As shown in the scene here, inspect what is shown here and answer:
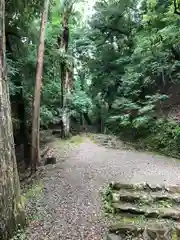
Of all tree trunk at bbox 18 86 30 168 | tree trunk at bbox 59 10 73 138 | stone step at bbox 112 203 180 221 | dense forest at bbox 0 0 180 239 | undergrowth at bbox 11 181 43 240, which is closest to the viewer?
undergrowth at bbox 11 181 43 240

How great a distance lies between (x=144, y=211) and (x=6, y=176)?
2508 mm

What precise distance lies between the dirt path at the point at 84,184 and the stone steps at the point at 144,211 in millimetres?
297

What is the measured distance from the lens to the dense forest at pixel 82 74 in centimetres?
430

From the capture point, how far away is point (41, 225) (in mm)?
4188

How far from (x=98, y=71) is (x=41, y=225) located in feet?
47.8

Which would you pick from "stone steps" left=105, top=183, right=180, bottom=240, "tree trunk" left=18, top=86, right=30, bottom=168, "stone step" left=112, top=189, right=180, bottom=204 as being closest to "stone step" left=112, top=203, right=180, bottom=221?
"stone steps" left=105, top=183, right=180, bottom=240

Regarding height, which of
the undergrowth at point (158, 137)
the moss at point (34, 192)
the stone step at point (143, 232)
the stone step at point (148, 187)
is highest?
the undergrowth at point (158, 137)

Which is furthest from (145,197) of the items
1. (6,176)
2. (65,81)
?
(65,81)

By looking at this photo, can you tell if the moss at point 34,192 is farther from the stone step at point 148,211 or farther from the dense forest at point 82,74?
the stone step at point 148,211

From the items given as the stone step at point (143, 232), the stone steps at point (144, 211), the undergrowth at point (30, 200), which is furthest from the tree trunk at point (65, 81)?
the stone step at point (143, 232)

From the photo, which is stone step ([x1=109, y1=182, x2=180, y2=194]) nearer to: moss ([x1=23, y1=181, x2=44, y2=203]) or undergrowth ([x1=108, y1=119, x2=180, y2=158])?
moss ([x1=23, y1=181, x2=44, y2=203])

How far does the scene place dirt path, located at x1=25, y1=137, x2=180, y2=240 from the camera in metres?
4.07

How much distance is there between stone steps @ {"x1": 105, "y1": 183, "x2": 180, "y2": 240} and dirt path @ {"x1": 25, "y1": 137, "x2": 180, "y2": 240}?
0.97 feet

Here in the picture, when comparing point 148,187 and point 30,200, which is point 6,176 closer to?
point 30,200
